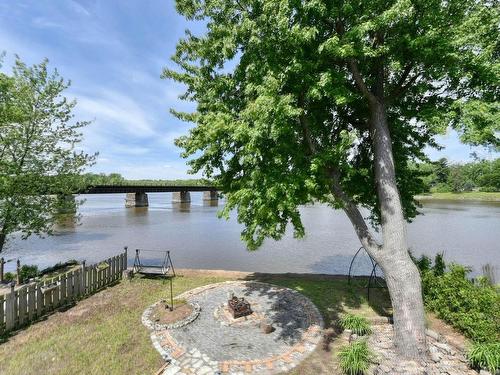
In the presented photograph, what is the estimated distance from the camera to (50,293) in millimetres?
9805

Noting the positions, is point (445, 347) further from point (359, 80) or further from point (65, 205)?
point (65, 205)

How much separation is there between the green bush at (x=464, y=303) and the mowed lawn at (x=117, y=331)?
5.38 feet

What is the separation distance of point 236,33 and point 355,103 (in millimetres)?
4449

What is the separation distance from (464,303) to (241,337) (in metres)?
6.40

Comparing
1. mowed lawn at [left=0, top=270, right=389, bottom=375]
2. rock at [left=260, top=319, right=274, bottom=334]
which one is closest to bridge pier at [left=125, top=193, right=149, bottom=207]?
mowed lawn at [left=0, top=270, right=389, bottom=375]

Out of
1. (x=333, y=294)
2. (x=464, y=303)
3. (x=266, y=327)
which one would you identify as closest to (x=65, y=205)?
(x=266, y=327)

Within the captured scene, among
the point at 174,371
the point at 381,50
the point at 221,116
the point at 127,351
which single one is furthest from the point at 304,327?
the point at 381,50

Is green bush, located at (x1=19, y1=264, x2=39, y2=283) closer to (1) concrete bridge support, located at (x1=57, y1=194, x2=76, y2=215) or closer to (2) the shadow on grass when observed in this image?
(1) concrete bridge support, located at (x1=57, y1=194, x2=76, y2=215)

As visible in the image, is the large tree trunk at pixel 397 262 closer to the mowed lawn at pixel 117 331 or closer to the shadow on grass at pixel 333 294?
the mowed lawn at pixel 117 331

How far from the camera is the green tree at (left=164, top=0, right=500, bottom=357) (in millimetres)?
6957

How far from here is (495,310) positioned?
7184mm

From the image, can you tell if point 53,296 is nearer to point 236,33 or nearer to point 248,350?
point 248,350

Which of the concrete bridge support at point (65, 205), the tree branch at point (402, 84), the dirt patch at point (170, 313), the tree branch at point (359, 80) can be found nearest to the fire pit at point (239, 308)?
the dirt patch at point (170, 313)

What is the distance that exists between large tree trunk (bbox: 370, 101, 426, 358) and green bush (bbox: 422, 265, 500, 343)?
1.49m
